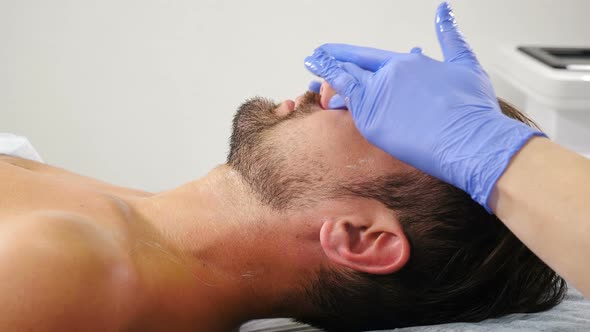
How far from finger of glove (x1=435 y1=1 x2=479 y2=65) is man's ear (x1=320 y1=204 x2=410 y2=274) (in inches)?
11.1

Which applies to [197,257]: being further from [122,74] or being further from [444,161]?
[122,74]

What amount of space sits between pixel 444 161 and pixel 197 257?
0.45 metres

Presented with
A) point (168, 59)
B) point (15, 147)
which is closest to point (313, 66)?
point (15, 147)

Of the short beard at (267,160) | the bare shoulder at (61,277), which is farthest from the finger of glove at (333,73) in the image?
the bare shoulder at (61,277)

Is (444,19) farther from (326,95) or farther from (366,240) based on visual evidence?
(366,240)

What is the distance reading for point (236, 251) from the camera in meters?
1.24

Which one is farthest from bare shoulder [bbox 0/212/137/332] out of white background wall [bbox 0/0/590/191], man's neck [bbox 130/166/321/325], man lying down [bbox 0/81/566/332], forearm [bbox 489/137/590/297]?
white background wall [bbox 0/0/590/191]

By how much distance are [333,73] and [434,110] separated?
0.20 m

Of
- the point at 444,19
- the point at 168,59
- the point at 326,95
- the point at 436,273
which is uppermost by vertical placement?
the point at 444,19

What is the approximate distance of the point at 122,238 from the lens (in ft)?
3.74

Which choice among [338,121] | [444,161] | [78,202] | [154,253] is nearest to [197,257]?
[154,253]

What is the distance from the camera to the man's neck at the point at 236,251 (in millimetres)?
1228

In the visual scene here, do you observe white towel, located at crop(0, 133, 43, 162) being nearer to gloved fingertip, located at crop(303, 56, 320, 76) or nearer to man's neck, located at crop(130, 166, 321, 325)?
man's neck, located at crop(130, 166, 321, 325)

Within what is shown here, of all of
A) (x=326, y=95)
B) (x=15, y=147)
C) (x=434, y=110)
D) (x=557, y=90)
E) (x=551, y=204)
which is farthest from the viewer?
(x=557, y=90)
